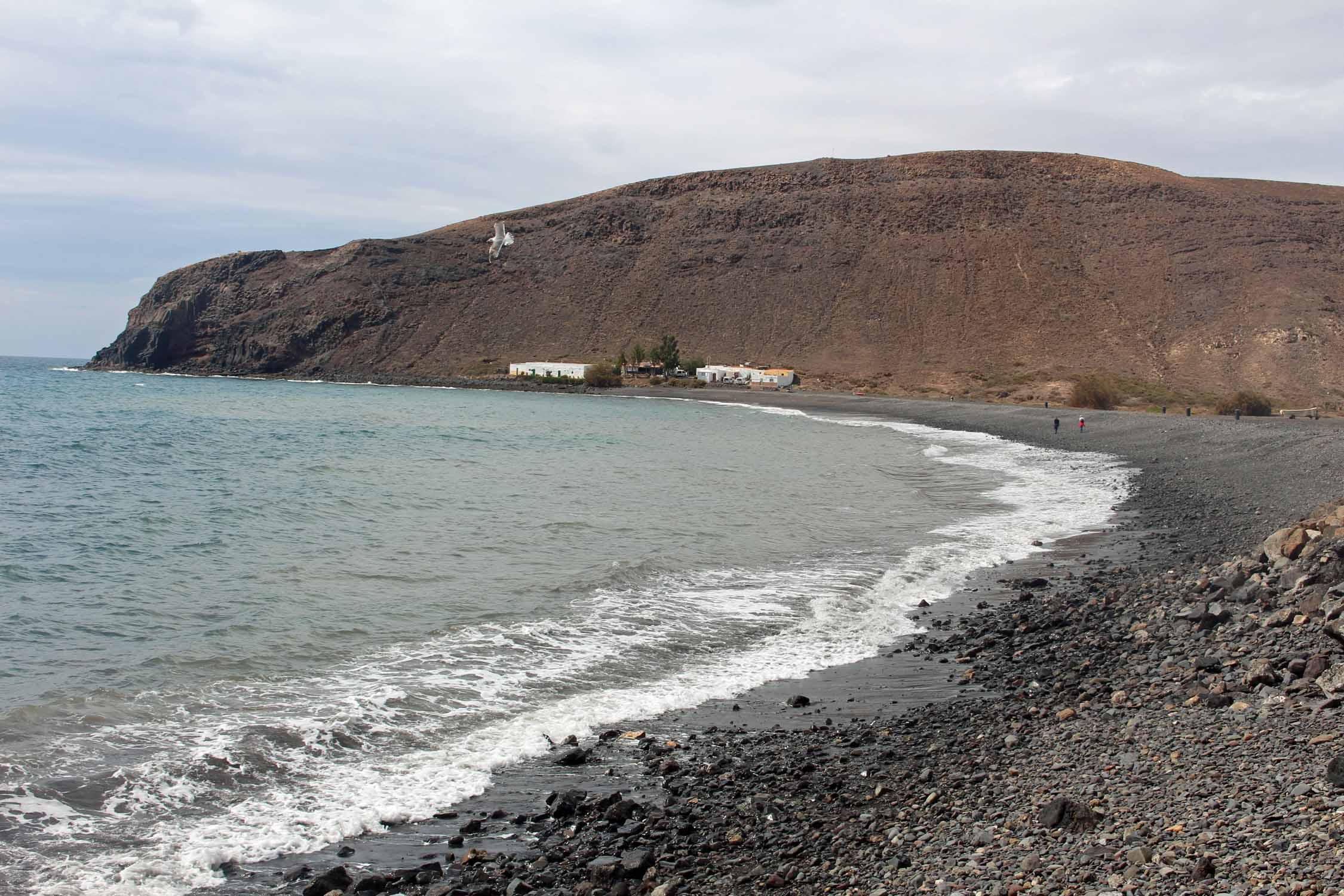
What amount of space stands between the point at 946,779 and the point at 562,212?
133m

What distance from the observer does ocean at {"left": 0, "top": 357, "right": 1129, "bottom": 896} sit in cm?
672

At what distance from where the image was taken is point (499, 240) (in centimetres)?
12794

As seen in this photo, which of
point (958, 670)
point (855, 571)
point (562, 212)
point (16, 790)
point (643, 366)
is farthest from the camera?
point (562, 212)

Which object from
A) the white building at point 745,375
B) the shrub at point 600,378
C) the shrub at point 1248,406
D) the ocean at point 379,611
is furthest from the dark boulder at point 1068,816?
the shrub at point 600,378

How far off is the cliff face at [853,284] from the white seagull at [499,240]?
1531mm

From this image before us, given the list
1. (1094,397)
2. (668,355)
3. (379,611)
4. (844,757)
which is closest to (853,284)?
(668,355)

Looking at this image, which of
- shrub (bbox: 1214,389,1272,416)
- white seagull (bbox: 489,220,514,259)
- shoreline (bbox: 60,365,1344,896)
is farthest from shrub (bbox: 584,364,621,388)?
shoreline (bbox: 60,365,1344,896)

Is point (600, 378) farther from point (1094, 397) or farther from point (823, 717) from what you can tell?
point (823, 717)

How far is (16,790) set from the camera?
671cm

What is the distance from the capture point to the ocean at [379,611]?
6.72 metres

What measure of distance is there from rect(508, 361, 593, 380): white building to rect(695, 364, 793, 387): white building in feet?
39.3

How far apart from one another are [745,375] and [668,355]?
31.6 feet

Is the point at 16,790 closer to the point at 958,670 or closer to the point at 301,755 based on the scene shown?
the point at 301,755

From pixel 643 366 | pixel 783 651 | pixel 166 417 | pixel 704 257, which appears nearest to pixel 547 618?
pixel 783 651
